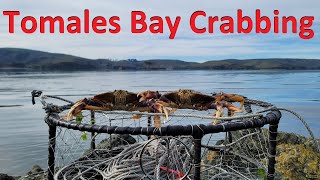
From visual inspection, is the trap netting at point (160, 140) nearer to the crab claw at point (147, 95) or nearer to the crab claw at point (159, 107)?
the crab claw at point (159, 107)

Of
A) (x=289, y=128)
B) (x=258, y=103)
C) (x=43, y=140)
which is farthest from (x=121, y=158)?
(x=289, y=128)

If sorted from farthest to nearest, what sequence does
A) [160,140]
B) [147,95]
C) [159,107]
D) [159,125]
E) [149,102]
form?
[160,140]
[147,95]
[149,102]
[159,107]
[159,125]

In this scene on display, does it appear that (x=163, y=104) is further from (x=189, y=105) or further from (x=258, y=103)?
(x=258, y=103)

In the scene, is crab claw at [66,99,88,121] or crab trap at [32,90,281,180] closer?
crab trap at [32,90,281,180]

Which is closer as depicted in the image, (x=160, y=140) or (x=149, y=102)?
(x=149, y=102)

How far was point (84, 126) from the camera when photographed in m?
4.57

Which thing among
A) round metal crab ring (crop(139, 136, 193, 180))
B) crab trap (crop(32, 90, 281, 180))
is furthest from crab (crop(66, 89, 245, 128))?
round metal crab ring (crop(139, 136, 193, 180))

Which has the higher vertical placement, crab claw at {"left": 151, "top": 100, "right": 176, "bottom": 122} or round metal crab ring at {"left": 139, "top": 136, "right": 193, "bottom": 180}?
crab claw at {"left": 151, "top": 100, "right": 176, "bottom": 122}

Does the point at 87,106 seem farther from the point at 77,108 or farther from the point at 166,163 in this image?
the point at 166,163

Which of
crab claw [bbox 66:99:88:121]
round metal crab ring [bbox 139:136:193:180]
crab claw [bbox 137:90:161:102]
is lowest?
round metal crab ring [bbox 139:136:193:180]

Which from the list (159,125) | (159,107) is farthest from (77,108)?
(159,125)

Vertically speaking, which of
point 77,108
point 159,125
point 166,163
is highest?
point 77,108

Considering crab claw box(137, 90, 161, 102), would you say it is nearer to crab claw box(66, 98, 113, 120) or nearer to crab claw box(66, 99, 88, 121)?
crab claw box(66, 98, 113, 120)

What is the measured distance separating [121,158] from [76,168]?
797 millimetres
